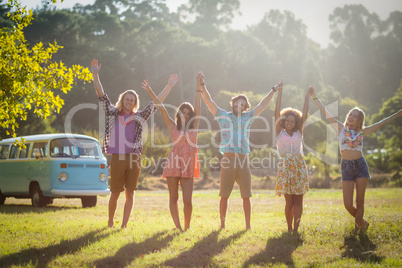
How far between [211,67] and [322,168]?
2900cm

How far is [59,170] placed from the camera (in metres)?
12.4

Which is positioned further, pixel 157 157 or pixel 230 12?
pixel 230 12

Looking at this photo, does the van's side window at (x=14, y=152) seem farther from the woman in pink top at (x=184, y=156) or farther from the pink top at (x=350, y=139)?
the pink top at (x=350, y=139)

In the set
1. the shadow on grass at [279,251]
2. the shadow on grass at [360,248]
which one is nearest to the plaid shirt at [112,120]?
the shadow on grass at [279,251]

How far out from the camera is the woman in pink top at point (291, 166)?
24.2 ft

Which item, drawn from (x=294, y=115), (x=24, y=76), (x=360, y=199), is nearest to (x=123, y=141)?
(x=24, y=76)

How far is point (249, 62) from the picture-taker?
6431 centimetres

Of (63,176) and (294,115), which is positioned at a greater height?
(294,115)

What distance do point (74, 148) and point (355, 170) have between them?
8.35m

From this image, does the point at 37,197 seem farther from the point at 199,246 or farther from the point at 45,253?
the point at 199,246

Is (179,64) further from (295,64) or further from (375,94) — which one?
(375,94)

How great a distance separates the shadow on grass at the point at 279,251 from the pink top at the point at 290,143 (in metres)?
1.34

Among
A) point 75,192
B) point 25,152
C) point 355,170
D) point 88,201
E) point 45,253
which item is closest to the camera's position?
point 45,253

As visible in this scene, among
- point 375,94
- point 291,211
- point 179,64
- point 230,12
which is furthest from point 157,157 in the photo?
point 375,94
